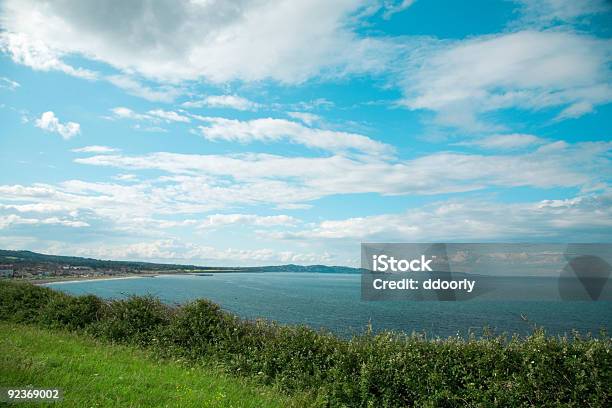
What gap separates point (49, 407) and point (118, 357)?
430cm

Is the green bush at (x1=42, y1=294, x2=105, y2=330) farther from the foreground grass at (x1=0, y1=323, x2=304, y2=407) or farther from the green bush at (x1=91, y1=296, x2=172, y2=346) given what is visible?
the foreground grass at (x1=0, y1=323, x2=304, y2=407)

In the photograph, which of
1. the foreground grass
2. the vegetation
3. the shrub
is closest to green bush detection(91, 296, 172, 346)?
the vegetation

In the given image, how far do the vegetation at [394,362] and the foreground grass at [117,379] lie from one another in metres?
0.88

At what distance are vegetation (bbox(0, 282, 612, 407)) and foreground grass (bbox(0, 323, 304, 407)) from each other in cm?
88

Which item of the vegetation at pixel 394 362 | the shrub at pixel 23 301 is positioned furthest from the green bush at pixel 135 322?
the shrub at pixel 23 301

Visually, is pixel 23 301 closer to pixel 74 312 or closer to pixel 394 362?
pixel 74 312

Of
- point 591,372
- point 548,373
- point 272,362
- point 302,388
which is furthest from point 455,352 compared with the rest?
point 272,362

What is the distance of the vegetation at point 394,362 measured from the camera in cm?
732

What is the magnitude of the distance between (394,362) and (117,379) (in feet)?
17.5

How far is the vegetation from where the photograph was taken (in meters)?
7.32

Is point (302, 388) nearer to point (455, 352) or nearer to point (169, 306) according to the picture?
point (455, 352)

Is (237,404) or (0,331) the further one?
(0,331)

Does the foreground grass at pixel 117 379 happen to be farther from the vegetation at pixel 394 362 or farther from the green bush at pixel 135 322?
the green bush at pixel 135 322

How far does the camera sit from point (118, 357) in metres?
10.1
